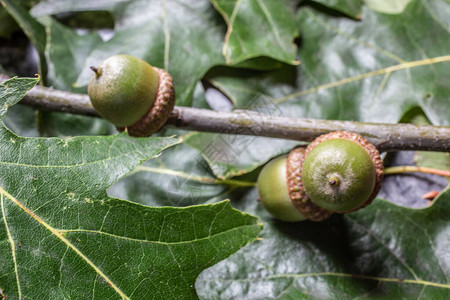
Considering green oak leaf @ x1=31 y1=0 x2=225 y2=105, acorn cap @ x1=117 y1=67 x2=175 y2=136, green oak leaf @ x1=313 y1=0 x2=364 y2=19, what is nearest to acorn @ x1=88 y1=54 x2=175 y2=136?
acorn cap @ x1=117 y1=67 x2=175 y2=136

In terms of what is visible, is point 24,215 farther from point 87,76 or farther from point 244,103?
point 244,103

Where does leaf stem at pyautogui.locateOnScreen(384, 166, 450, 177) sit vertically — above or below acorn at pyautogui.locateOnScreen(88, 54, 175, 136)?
below

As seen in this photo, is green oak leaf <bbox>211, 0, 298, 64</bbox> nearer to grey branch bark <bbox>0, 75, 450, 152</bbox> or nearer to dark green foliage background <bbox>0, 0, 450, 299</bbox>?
dark green foliage background <bbox>0, 0, 450, 299</bbox>

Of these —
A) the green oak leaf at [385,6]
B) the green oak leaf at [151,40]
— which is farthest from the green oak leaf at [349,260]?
the green oak leaf at [385,6]

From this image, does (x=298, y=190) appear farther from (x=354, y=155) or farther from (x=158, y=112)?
(x=158, y=112)

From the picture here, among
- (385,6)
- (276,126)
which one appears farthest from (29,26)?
(385,6)

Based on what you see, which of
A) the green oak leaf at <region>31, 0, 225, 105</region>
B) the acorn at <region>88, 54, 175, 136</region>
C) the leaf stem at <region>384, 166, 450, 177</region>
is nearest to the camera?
the acorn at <region>88, 54, 175, 136</region>

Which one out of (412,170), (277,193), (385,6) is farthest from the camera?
(385,6)
